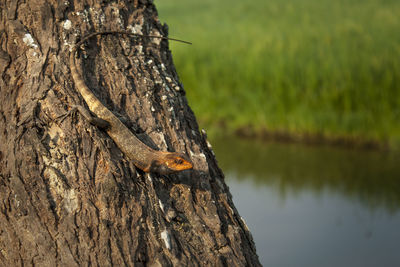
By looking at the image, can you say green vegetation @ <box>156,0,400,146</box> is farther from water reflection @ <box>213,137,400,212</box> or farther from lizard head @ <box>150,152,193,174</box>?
lizard head @ <box>150,152,193,174</box>

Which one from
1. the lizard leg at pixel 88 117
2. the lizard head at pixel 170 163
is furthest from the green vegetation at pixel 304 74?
the lizard leg at pixel 88 117

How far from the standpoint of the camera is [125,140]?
240cm

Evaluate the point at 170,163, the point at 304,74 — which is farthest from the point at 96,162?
the point at 304,74

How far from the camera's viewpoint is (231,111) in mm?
8070

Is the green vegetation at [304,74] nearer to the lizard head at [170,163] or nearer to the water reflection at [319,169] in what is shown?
the water reflection at [319,169]

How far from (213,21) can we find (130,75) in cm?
1121

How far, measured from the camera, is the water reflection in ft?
18.5

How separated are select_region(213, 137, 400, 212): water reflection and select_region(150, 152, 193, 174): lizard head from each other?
3.50m

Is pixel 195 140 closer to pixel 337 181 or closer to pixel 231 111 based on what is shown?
pixel 337 181

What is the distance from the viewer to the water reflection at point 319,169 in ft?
18.5

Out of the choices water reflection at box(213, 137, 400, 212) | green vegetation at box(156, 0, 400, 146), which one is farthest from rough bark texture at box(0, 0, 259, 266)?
green vegetation at box(156, 0, 400, 146)

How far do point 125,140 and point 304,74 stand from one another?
5818mm

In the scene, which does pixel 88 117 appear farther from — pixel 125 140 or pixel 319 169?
pixel 319 169

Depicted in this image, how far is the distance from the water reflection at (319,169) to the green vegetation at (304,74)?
0.37 metres
